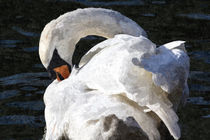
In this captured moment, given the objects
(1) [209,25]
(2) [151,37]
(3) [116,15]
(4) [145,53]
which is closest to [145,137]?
(4) [145,53]

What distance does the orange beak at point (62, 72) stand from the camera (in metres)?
6.23

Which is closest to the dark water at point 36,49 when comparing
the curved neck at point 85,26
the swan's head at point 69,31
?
the swan's head at point 69,31

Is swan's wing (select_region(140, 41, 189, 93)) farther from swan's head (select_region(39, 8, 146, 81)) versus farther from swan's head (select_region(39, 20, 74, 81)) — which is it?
swan's head (select_region(39, 20, 74, 81))

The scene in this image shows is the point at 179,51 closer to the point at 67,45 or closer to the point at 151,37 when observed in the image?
the point at 67,45

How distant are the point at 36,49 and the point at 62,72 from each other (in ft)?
6.71

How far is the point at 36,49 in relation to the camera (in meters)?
8.23

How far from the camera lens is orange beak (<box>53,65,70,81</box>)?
20.4ft

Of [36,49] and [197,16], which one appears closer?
[36,49]

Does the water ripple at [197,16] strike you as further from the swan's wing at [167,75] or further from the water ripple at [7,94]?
the swan's wing at [167,75]

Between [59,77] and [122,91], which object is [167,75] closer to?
[122,91]

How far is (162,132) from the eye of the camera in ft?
17.4

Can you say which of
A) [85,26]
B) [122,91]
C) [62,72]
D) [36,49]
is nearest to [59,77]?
[62,72]

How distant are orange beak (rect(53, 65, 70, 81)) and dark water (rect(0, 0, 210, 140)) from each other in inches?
18.1

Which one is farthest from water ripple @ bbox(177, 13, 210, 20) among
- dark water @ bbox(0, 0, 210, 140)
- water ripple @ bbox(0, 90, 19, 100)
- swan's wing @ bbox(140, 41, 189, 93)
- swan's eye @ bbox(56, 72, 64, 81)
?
swan's wing @ bbox(140, 41, 189, 93)
